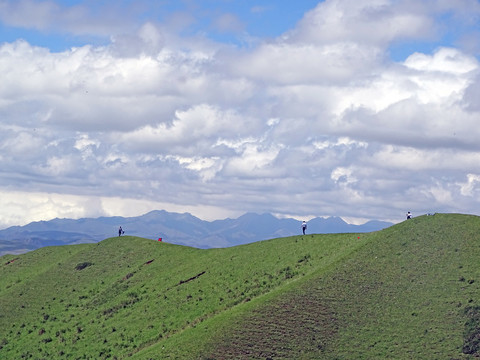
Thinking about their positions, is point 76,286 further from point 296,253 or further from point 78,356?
point 296,253

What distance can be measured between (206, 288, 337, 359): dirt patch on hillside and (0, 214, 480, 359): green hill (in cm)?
13

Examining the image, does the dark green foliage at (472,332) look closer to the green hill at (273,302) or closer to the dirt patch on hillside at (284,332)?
the green hill at (273,302)

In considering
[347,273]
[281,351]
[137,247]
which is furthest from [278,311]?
[137,247]

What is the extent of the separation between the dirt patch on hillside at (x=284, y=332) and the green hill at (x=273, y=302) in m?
0.13

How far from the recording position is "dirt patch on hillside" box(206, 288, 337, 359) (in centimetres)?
6706

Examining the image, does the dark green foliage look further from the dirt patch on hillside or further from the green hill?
the dirt patch on hillside

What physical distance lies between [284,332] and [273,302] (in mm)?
6502

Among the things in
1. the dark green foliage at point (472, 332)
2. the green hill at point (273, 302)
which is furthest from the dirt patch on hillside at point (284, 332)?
the dark green foliage at point (472, 332)

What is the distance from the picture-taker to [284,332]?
2766 inches

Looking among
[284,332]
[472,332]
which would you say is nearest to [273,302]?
[284,332]

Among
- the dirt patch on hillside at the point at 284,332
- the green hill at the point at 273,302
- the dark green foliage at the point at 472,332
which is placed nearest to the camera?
the dark green foliage at the point at 472,332

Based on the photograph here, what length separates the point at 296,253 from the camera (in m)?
98.6

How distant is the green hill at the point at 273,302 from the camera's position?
225 ft

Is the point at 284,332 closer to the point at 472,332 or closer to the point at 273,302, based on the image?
the point at 273,302
